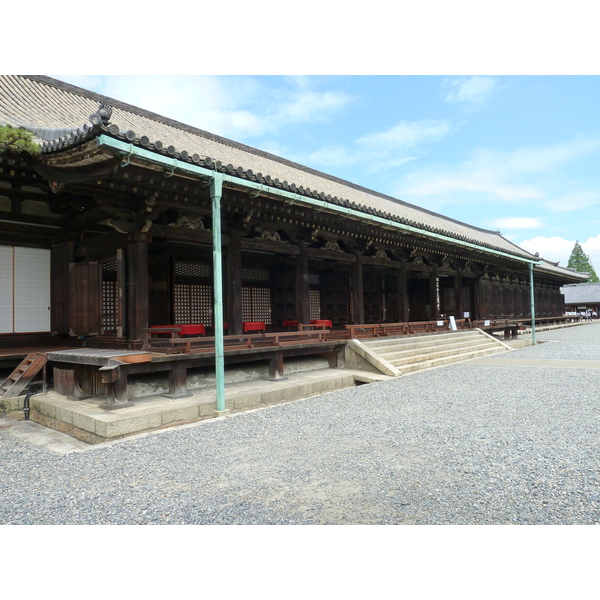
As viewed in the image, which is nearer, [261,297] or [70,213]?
[70,213]

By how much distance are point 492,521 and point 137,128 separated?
1174 cm

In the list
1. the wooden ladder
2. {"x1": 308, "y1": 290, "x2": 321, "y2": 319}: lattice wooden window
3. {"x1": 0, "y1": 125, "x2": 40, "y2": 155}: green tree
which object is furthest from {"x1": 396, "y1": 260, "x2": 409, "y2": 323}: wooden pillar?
{"x1": 0, "y1": 125, "x2": 40, "y2": 155}: green tree

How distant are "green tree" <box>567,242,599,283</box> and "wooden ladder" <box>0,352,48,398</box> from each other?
72.7 meters

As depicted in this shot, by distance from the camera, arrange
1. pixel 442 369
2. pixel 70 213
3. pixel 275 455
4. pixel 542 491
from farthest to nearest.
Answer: pixel 442 369 < pixel 70 213 < pixel 275 455 < pixel 542 491

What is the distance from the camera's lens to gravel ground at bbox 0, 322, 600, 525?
303 cm

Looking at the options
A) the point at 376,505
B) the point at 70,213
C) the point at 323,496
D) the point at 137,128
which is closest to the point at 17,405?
the point at 70,213

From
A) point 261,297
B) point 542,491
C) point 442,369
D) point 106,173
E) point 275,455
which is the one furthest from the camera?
point 261,297

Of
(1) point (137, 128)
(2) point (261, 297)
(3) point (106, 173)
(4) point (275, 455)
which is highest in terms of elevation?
(1) point (137, 128)

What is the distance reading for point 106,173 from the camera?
18.9 ft

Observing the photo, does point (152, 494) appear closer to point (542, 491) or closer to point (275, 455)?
point (275, 455)

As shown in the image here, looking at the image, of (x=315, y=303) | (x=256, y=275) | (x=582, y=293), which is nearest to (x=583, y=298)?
(x=582, y=293)

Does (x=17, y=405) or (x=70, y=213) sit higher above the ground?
(x=70, y=213)

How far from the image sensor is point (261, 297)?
12.4m

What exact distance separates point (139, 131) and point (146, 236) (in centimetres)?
497
